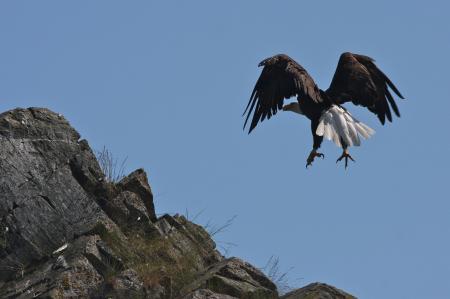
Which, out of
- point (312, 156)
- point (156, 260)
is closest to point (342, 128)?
point (312, 156)

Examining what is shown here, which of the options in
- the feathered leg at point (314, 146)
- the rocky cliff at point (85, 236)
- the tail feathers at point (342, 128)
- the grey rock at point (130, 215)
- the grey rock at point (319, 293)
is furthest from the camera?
the feathered leg at point (314, 146)

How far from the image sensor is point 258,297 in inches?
356

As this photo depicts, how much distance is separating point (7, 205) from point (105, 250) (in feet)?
4.46

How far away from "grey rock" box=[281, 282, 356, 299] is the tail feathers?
11.3ft


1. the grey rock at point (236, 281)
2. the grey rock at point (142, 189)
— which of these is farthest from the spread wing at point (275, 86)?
the grey rock at point (236, 281)

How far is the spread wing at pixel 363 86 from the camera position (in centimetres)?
1336

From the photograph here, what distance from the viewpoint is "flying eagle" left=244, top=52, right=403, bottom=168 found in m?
12.2

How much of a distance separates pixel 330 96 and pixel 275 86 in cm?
105

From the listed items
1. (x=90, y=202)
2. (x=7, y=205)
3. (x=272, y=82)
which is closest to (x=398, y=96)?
(x=272, y=82)

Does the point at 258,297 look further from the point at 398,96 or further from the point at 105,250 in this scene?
the point at 398,96

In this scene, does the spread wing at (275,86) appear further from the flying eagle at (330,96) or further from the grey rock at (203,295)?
the grey rock at (203,295)

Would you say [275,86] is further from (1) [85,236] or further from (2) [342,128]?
(1) [85,236]

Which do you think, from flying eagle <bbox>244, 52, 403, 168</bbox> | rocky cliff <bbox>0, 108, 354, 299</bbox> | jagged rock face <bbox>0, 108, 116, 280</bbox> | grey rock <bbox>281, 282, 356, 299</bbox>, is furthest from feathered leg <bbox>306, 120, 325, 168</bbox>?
grey rock <bbox>281, 282, 356, 299</bbox>

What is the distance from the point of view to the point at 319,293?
8.57 metres
